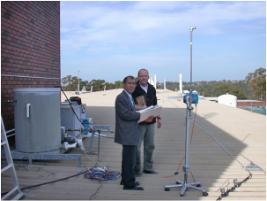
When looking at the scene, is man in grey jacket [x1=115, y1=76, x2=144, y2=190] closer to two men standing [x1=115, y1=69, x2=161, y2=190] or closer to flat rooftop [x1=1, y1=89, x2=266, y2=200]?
two men standing [x1=115, y1=69, x2=161, y2=190]

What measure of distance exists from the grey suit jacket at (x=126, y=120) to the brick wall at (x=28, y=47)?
103 inches

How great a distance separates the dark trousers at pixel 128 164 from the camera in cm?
538

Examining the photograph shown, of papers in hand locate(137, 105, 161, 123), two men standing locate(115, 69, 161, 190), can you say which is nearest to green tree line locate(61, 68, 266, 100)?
papers in hand locate(137, 105, 161, 123)

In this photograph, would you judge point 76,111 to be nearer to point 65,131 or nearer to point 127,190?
point 65,131

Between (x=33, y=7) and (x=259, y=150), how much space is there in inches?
196

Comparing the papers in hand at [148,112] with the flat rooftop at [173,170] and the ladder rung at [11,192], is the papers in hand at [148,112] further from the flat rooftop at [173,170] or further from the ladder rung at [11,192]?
the ladder rung at [11,192]

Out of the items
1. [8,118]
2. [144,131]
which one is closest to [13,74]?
[8,118]

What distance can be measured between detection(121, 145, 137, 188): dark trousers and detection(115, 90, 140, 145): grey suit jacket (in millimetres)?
92

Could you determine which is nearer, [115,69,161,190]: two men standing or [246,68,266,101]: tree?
[115,69,161,190]: two men standing

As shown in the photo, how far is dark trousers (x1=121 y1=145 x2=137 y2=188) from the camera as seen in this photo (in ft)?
17.7

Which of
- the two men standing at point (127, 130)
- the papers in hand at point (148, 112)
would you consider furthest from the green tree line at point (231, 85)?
the two men standing at point (127, 130)

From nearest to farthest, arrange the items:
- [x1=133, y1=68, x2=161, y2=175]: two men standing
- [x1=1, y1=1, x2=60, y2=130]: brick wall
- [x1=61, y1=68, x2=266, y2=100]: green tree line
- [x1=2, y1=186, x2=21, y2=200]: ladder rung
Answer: [x1=2, y1=186, x2=21, y2=200]: ladder rung, [x1=133, y1=68, x2=161, y2=175]: two men standing, [x1=1, y1=1, x2=60, y2=130]: brick wall, [x1=61, y1=68, x2=266, y2=100]: green tree line

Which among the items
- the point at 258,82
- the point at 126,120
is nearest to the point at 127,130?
the point at 126,120

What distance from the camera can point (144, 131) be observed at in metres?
6.19
